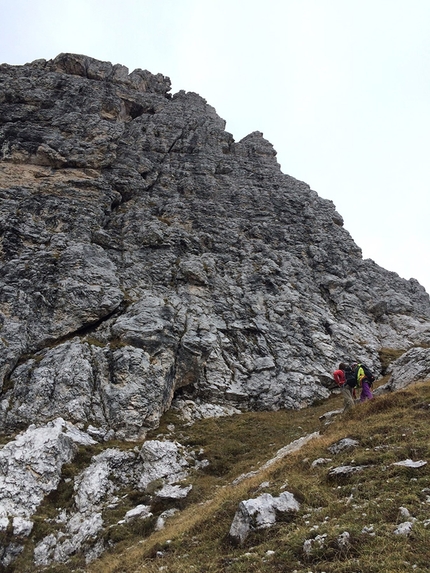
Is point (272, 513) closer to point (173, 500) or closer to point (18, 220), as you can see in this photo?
point (173, 500)

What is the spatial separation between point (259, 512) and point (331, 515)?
6.96 ft

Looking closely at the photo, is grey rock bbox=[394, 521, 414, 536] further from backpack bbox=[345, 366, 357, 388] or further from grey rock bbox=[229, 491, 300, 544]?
backpack bbox=[345, 366, 357, 388]

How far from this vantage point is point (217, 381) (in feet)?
114

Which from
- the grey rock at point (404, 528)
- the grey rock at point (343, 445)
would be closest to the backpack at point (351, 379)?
the grey rock at point (343, 445)

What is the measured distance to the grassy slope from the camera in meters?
8.70

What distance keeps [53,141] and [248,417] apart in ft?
167

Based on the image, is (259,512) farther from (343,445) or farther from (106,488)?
(106,488)

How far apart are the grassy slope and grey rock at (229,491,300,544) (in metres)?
0.26

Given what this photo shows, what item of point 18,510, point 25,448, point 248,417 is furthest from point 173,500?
point 248,417

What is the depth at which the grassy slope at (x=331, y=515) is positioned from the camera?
8.70 metres

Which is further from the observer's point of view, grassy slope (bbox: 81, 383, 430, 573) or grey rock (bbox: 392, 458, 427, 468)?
grey rock (bbox: 392, 458, 427, 468)

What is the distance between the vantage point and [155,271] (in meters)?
44.0

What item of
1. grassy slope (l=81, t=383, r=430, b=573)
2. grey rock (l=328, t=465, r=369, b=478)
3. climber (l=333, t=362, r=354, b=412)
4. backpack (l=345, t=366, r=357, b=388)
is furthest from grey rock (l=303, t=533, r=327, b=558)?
backpack (l=345, t=366, r=357, b=388)

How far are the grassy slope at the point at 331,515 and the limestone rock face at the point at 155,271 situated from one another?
530 inches
